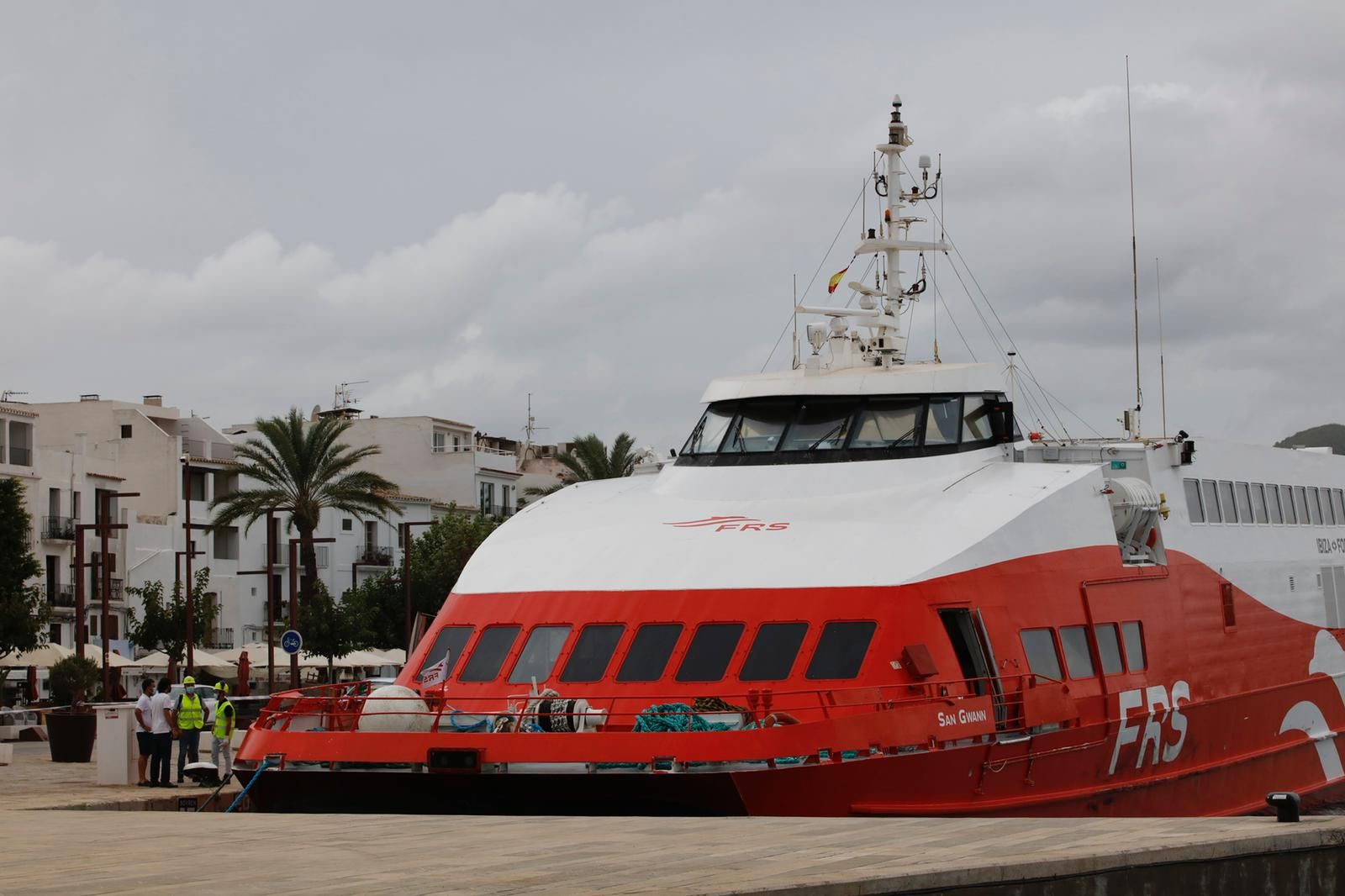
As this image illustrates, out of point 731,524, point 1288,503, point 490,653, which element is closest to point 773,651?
point 731,524

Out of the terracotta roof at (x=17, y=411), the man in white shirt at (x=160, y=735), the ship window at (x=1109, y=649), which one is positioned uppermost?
the terracotta roof at (x=17, y=411)

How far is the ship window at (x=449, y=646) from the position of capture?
17.3 metres

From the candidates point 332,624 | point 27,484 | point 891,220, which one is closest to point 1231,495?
point 891,220

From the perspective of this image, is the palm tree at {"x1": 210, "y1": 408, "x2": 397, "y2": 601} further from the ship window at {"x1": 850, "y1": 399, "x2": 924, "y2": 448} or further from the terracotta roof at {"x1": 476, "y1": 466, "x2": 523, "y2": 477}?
the ship window at {"x1": 850, "y1": 399, "x2": 924, "y2": 448}

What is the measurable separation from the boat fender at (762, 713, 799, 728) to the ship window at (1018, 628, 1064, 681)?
3.35 meters

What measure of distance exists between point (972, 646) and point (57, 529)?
173ft

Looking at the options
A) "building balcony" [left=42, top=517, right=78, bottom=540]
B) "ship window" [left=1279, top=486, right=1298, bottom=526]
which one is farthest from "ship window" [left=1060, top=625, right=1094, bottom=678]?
"building balcony" [left=42, top=517, right=78, bottom=540]

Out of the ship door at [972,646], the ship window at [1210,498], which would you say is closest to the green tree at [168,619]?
the ship window at [1210,498]

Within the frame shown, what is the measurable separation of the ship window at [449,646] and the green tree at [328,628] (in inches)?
1626

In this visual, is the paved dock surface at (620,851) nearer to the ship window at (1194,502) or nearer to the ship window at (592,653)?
the ship window at (592,653)

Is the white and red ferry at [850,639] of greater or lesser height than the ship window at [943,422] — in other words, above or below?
below

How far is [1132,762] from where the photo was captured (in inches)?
734

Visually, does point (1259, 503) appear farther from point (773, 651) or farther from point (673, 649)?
point (673, 649)

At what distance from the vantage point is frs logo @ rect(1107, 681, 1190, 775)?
18.5m
